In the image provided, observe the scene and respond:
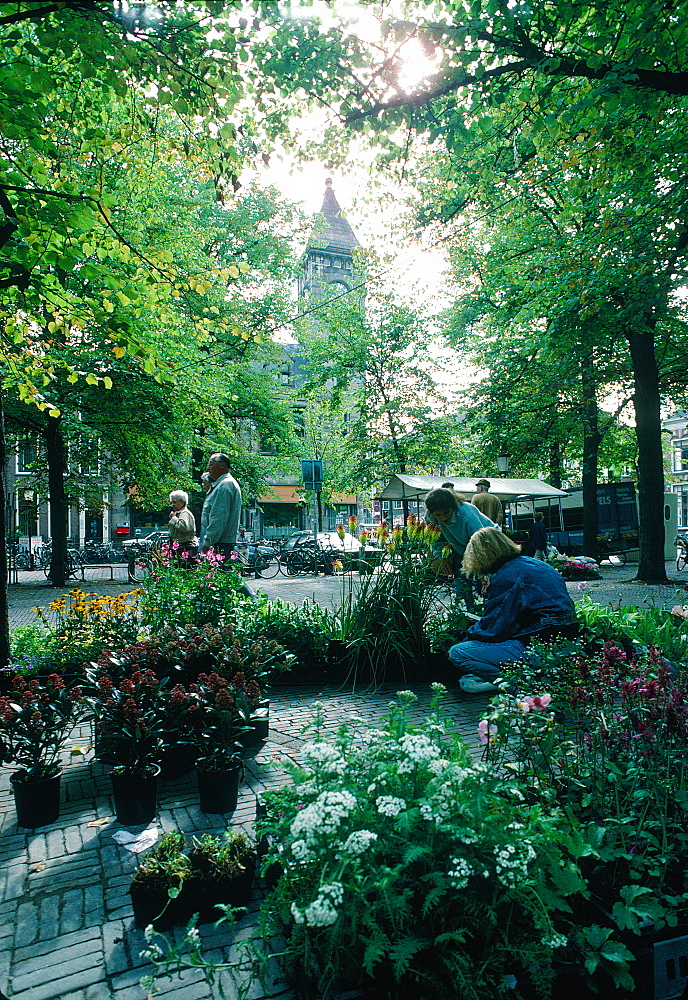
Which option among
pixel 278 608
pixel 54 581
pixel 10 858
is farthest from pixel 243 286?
pixel 10 858

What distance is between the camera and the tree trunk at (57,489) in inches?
592

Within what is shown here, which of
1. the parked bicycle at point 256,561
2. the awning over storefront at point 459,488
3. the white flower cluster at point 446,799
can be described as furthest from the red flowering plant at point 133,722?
the parked bicycle at point 256,561

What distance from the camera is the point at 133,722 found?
299cm

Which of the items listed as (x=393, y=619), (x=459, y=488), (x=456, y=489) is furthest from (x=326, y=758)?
(x=459, y=488)

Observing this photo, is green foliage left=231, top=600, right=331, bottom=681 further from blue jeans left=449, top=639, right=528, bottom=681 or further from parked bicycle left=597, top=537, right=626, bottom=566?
parked bicycle left=597, top=537, right=626, bottom=566

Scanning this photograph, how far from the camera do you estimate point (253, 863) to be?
228 centimetres

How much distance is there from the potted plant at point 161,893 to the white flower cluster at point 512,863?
1.16m

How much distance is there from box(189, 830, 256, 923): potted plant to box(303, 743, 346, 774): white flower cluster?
612 mm

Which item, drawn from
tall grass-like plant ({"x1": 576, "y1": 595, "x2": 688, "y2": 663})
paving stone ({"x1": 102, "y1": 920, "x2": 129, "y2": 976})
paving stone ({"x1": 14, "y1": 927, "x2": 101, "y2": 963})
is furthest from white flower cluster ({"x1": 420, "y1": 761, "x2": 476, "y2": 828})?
tall grass-like plant ({"x1": 576, "y1": 595, "x2": 688, "y2": 663})

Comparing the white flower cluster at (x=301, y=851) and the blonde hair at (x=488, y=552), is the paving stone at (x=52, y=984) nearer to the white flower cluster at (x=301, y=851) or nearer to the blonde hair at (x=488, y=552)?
the white flower cluster at (x=301, y=851)

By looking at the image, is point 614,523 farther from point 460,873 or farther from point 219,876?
point 460,873

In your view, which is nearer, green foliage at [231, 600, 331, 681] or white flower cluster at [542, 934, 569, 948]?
white flower cluster at [542, 934, 569, 948]

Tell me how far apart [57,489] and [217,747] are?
14.0 metres

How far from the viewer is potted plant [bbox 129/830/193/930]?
2096mm
